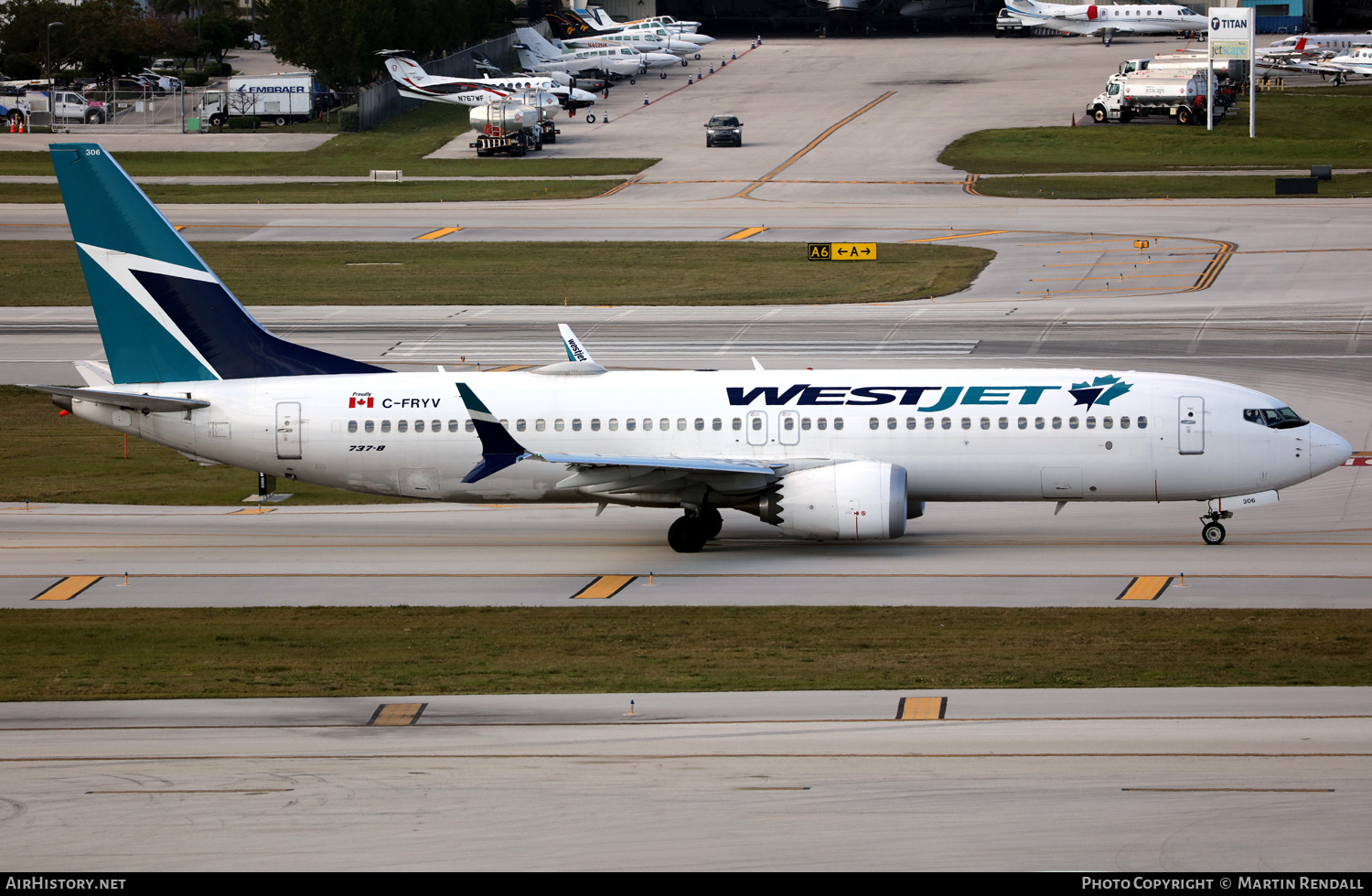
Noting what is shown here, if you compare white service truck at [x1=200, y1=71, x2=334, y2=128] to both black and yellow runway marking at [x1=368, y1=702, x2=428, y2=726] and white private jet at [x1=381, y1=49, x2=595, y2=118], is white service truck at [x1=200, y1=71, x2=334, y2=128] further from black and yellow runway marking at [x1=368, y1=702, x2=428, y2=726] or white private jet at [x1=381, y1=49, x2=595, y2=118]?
black and yellow runway marking at [x1=368, y1=702, x2=428, y2=726]

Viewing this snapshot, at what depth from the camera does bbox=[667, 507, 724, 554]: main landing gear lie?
3619 centimetres

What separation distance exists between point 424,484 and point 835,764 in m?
17.4

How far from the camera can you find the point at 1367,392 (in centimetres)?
5062

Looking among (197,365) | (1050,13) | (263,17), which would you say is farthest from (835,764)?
(1050,13)

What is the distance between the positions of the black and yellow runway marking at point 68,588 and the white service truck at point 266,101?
343 feet

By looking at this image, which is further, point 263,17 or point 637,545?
point 263,17

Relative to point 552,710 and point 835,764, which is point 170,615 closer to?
point 552,710

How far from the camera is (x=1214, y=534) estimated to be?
35688 millimetres

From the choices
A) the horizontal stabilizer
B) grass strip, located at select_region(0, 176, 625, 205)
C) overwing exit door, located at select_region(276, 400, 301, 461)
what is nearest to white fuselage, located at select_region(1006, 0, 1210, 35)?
grass strip, located at select_region(0, 176, 625, 205)

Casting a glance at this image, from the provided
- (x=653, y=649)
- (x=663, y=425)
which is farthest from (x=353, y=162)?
(x=653, y=649)

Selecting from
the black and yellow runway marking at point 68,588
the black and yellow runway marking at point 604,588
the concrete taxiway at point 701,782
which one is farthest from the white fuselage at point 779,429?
the concrete taxiway at point 701,782

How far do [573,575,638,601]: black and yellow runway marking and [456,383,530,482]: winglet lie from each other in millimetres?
3190

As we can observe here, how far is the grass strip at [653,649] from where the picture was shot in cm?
2617

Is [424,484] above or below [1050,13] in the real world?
below
